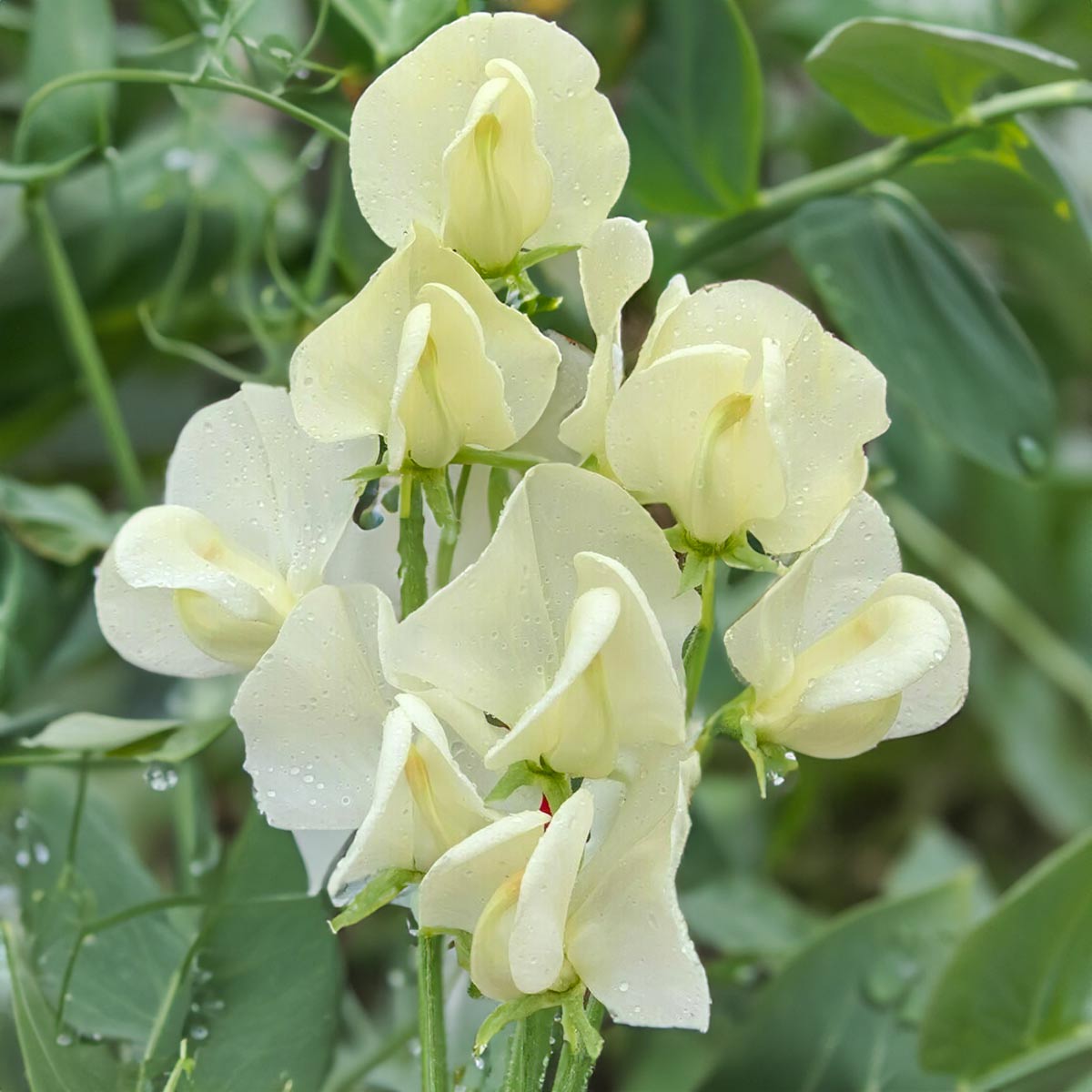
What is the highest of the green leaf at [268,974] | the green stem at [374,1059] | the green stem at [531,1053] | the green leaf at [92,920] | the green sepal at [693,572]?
the green sepal at [693,572]

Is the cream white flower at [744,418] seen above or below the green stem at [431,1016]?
above

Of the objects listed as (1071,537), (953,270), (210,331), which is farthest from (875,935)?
(1071,537)

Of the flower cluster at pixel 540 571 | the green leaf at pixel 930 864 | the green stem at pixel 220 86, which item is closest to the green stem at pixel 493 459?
the flower cluster at pixel 540 571

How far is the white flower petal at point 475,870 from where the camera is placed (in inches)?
10.7

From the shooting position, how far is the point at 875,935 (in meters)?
0.58

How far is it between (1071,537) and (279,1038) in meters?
0.85

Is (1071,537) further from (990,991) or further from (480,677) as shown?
(480,677)

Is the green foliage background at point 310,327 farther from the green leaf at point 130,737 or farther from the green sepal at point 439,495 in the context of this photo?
the green sepal at point 439,495

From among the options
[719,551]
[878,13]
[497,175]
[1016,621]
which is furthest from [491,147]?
[1016,621]

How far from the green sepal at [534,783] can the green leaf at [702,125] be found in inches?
11.1

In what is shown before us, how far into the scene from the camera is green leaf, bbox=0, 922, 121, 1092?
35cm

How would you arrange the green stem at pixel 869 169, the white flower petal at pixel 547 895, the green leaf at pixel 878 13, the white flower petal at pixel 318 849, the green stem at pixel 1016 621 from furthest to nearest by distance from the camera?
1. the green stem at pixel 1016 621
2. the green leaf at pixel 878 13
3. the green stem at pixel 869 169
4. the white flower petal at pixel 318 849
5. the white flower petal at pixel 547 895

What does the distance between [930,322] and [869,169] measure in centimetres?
7

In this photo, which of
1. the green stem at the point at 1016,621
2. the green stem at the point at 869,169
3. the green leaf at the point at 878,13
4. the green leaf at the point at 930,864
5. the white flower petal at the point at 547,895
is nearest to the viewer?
the white flower petal at the point at 547,895
